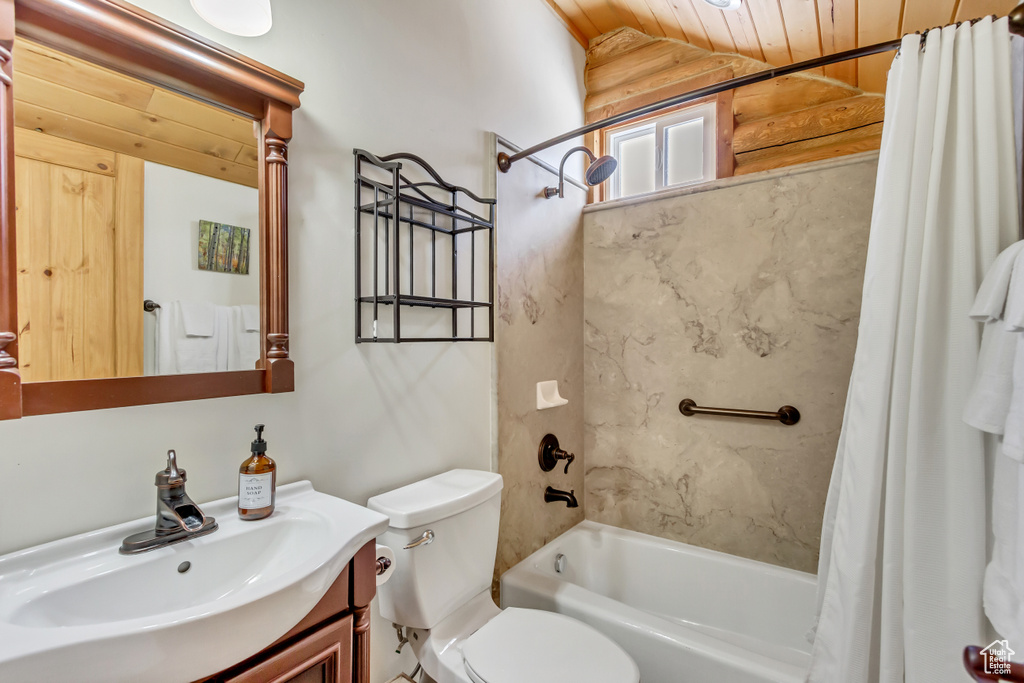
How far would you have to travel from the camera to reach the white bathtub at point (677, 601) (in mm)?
1305

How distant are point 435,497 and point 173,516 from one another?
23.8 inches

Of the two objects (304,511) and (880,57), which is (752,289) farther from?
(304,511)

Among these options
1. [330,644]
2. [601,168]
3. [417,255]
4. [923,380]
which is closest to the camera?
[330,644]

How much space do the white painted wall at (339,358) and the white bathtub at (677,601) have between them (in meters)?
0.55

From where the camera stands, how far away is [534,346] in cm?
196

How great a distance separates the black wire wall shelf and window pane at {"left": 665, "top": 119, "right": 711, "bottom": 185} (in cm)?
111

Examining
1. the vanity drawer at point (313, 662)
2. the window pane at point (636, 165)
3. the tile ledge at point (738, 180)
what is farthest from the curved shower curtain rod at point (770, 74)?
the vanity drawer at point (313, 662)

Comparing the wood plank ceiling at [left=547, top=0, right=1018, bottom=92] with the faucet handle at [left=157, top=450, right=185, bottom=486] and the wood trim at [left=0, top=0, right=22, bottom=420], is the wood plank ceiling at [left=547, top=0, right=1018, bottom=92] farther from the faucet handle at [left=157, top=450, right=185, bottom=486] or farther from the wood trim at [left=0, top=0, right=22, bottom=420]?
the faucet handle at [left=157, top=450, right=185, bottom=486]

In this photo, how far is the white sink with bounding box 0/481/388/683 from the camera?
1.92 feet

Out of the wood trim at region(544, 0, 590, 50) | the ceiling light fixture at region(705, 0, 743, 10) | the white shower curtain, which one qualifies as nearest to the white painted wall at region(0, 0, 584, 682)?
the wood trim at region(544, 0, 590, 50)

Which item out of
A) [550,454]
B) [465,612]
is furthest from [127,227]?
[550,454]

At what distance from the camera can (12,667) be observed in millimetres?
544

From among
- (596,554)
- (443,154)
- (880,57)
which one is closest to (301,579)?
(443,154)

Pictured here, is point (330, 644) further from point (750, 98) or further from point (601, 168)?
point (750, 98)
